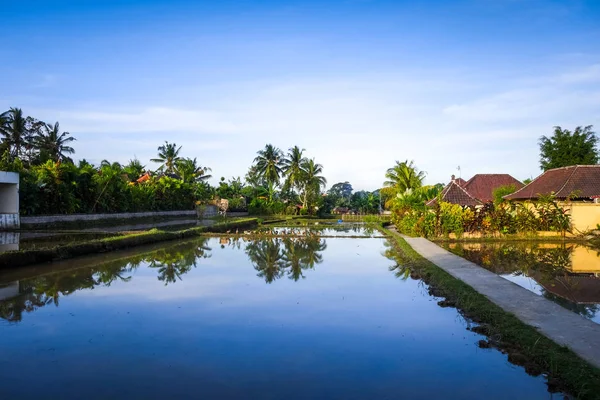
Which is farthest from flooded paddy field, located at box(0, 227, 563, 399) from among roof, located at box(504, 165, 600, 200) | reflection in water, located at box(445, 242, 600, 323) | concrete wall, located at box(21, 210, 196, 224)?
roof, located at box(504, 165, 600, 200)

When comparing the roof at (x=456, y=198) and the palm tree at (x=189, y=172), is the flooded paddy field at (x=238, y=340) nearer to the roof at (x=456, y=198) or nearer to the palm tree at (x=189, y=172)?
the roof at (x=456, y=198)

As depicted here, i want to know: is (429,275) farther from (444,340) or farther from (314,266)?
(444,340)

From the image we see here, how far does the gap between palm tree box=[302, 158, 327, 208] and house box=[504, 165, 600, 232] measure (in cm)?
2402

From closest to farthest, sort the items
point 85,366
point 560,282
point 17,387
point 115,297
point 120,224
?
point 17,387, point 85,366, point 115,297, point 560,282, point 120,224

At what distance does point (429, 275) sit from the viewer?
9812 mm

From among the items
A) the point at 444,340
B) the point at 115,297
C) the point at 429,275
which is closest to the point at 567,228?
the point at 429,275

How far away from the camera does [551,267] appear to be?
1152 cm

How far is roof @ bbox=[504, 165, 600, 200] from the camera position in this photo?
66.4 ft

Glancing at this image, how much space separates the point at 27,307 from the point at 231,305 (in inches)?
118

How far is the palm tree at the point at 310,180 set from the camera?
4538 centimetres

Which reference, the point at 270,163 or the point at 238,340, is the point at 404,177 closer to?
the point at 270,163

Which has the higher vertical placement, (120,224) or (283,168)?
(283,168)

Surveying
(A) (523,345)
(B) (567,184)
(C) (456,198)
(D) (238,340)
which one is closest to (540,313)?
(A) (523,345)

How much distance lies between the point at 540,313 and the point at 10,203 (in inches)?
790
